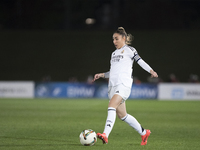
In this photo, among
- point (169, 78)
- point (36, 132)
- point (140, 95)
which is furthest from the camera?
point (169, 78)

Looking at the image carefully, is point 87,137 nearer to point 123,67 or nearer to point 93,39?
point 123,67

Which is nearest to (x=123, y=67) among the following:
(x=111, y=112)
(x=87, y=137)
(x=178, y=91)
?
(x=111, y=112)

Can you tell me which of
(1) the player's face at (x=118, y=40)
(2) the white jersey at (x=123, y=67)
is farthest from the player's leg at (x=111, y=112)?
(1) the player's face at (x=118, y=40)

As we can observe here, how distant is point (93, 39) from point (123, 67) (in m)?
28.7

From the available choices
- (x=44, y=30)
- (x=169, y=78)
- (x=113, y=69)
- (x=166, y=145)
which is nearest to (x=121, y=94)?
(x=113, y=69)

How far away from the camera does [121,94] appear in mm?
6535

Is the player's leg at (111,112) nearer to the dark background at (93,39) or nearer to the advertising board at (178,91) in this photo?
the advertising board at (178,91)

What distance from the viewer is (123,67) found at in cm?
670

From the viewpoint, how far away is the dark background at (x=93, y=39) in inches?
1330

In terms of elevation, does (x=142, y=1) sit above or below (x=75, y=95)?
above

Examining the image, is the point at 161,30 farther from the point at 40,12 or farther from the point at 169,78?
the point at 40,12

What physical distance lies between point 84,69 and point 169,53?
800cm

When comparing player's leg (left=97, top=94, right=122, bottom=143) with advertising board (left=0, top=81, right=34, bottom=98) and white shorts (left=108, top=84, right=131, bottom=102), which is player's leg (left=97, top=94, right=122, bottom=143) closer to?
white shorts (left=108, top=84, right=131, bottom=102)

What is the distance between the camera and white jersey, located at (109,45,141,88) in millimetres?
6652
